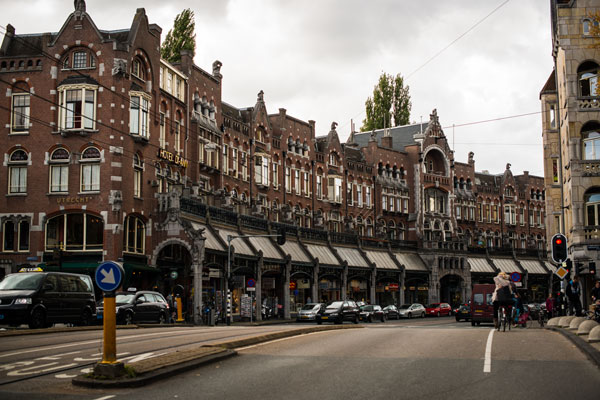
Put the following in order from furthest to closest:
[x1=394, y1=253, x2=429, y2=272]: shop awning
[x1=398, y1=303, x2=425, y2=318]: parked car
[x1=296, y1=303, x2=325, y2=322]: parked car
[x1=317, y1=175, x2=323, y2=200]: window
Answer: [x1=394, y1=253, x2=429, y2=272]: shop awning, [x1=317, y1=175, x2=323, y2=200]: window, [x1=398, y1=303, x2=425, y2=318]: parked car, [x1=296, y1=303, x2=325, y2=322]: parked car

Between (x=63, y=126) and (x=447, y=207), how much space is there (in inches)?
2131

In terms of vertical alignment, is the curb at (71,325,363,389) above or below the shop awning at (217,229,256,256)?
below

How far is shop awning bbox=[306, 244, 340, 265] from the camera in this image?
61469mm

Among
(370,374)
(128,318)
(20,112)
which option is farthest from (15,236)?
(370,374)

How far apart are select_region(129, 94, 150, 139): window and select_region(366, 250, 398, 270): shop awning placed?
2945 centimetres

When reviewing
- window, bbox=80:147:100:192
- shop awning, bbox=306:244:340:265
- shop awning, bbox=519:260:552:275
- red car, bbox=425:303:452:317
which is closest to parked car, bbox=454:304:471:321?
shop awning, bbox=306:244:340:265

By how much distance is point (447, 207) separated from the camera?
291 ft

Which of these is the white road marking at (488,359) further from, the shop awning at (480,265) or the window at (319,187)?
the shop awning at (480,265)

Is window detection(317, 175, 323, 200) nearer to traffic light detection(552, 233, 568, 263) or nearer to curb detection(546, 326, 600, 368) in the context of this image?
traffic light detection(552, 233, 568, 263)

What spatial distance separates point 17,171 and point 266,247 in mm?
17927

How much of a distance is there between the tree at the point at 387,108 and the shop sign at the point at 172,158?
4165cm

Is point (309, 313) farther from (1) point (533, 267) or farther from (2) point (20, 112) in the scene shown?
(1) point (533, 267)

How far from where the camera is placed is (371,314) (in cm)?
5331

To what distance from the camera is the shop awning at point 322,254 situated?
→ 6147 centimetres
